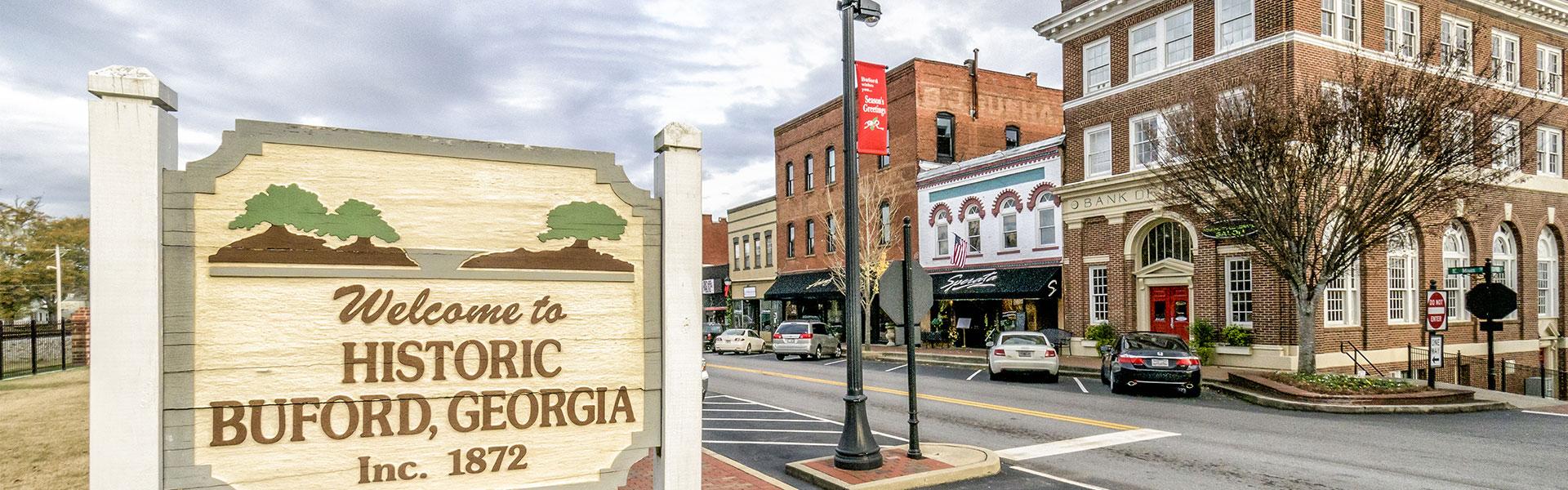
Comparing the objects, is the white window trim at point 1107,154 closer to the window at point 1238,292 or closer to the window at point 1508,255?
the window at point 1238,292

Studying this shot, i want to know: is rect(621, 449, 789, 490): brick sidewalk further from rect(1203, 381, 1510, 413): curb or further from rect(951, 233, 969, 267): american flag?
rect(951, 233, 969, 267): american flag

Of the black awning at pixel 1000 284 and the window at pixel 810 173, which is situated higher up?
the window at pixel 810 173

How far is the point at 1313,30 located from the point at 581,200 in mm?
23441

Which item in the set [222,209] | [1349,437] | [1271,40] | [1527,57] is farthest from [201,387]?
[1527,57]

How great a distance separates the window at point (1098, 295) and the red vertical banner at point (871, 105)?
16.9 meters

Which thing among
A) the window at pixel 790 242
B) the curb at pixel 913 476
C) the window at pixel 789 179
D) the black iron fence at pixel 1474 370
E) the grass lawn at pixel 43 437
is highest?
the window at pixel 789 179

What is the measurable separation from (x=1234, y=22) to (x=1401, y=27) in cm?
513

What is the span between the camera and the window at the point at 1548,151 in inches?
1067

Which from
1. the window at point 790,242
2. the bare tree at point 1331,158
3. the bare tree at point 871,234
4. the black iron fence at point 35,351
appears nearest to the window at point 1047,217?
the bare tree at point 871,234

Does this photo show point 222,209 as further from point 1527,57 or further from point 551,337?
point 1527,57

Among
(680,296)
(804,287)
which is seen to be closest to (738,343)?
(804,287)

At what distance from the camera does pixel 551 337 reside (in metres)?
4.19

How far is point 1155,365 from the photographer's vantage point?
1780cm

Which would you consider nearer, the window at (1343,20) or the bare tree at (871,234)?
the window at (1343,20)
